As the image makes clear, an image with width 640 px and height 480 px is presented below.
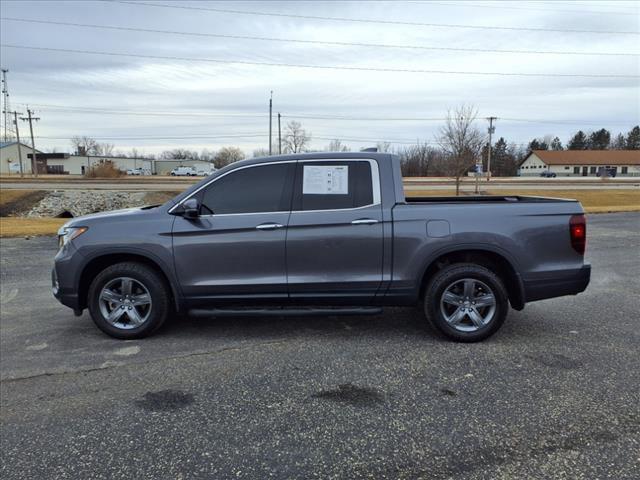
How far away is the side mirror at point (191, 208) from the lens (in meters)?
4.66

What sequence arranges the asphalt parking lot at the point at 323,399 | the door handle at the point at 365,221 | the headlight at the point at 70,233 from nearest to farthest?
1. the asphalt parking lot at the point at 323,399
2. the door handle at the point at 365,221
3. the headlight at the point at 70,233

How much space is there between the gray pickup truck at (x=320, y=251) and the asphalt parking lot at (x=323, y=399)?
0.41 meters

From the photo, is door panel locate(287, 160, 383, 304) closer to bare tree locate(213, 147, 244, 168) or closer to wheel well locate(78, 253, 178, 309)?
wheel well locate(78, 253, 178, 309)

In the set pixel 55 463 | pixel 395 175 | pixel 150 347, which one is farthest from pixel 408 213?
pixel 55 463

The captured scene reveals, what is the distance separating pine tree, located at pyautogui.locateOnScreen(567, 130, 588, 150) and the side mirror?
5464 inches

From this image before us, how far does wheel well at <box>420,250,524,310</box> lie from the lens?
15.5ft

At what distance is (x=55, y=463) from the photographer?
9.34 ft

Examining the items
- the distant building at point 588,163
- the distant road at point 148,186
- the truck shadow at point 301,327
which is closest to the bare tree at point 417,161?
the distant building at point 588,163

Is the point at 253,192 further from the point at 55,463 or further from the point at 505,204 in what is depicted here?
the point at 55,463

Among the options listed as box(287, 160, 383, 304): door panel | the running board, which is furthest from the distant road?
box(287, 160, 383, 304): door panel

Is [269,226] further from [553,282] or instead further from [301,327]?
[553,282]

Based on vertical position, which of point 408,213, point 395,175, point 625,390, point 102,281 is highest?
point 395,175

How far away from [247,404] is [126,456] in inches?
35.0

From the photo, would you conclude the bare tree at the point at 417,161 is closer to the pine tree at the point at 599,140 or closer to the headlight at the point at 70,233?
the pine tree at the point at 599,140
